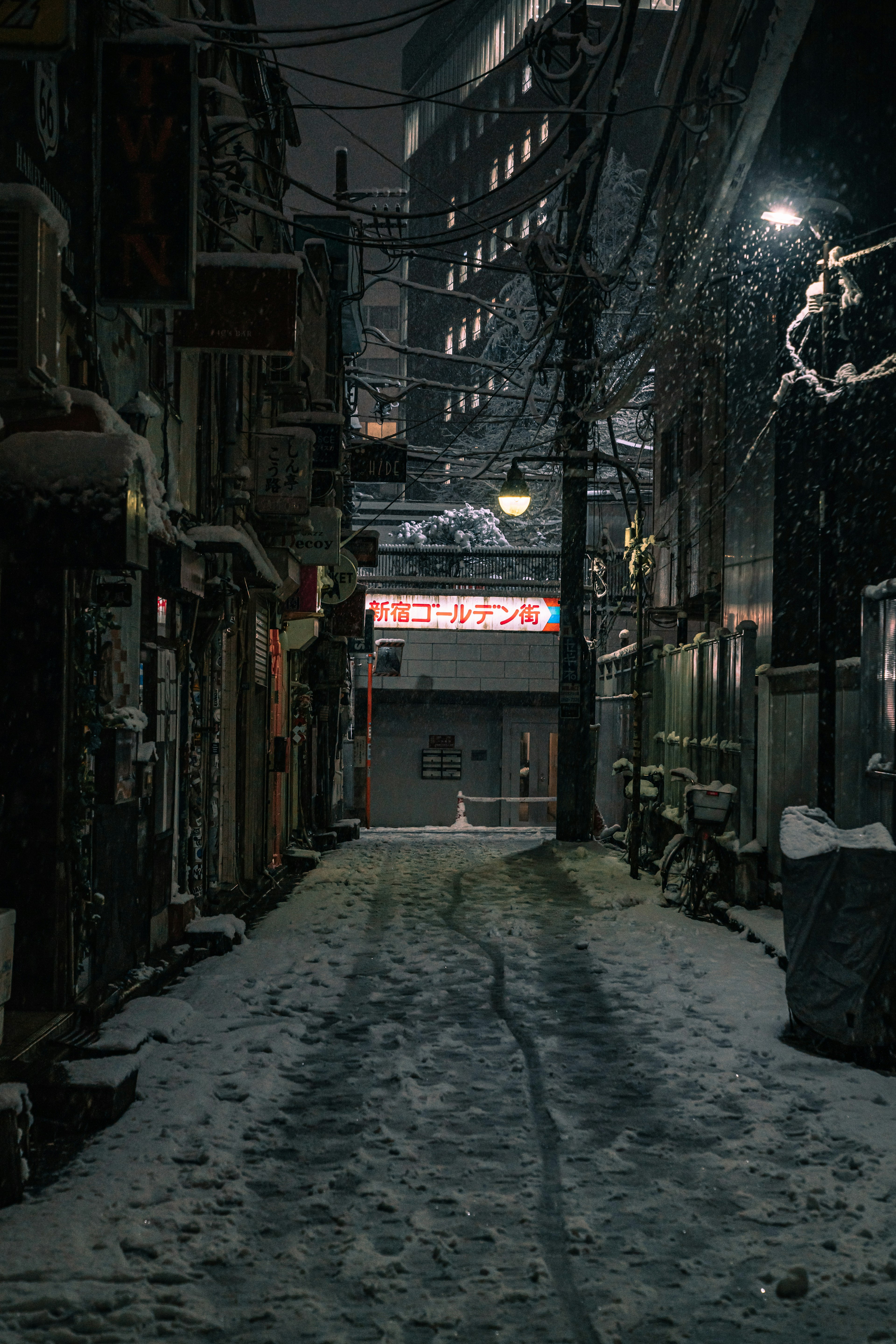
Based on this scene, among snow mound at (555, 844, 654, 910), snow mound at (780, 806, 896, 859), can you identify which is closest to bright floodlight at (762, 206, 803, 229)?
snow mound at (780, 806, 896, 859)

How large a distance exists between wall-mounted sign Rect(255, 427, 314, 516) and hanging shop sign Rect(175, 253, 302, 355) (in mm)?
4359

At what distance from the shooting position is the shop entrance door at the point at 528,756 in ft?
120

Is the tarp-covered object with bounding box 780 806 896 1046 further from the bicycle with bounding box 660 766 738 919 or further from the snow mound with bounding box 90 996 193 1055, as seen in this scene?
the bicycle with bounding box 660 766 738 919

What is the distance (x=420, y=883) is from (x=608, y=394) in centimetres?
1482

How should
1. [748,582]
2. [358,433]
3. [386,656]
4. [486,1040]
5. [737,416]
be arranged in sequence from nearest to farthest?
[486,1040]
[748,582]
[737,416]
[358,433]
[386,656]

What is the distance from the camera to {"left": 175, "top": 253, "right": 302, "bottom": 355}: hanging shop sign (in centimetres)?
1025

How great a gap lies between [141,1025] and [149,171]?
19.9ft

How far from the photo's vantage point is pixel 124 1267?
4.19m

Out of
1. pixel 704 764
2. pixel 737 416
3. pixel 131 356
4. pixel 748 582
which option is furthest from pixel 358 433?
pixel 131 356

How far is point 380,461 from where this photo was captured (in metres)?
25.7

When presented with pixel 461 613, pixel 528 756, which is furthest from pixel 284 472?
pixel 528 756

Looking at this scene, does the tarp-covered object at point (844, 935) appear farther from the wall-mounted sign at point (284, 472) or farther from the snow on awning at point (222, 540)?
the wall-mounted sign at point (284, 472)

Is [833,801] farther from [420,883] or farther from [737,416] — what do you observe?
[737,416]

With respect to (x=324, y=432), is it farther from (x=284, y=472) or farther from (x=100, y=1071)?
(x=100, y=1071)
